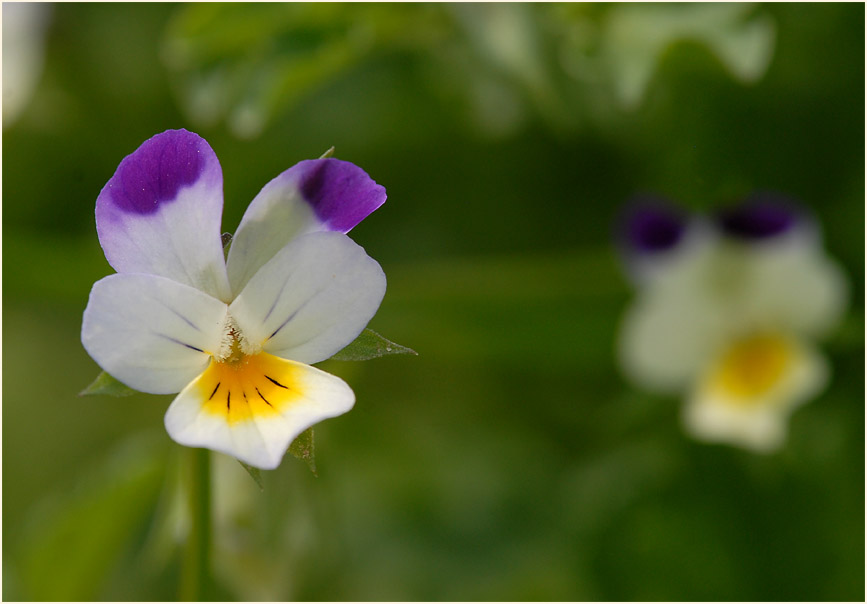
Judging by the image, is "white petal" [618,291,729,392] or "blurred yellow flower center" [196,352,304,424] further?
"white petal" [618,291,729,392]

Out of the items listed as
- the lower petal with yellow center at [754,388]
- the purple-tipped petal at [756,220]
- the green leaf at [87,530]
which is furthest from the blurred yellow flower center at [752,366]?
the green leaf at [87,530]

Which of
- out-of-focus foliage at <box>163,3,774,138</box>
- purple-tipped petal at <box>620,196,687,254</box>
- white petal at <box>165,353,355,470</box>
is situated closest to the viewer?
white petal at <box>165,353,355,470</box>

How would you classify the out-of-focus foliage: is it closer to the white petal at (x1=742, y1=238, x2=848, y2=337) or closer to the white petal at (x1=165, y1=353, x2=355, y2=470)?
the white petal at (x1=742, y1=238, x2=848, y2=337)

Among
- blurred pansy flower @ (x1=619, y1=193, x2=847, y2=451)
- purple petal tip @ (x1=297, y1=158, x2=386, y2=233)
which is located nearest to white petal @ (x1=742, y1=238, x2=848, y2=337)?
blurred pansy flower @ (x1=619, y1=193, x2=847, y2=451)

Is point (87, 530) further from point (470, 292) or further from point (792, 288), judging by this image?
point (792, 288)

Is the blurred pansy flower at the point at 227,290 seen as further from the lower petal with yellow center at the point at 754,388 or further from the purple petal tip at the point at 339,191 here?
the lower petal with yellow center at the point at 754,388
